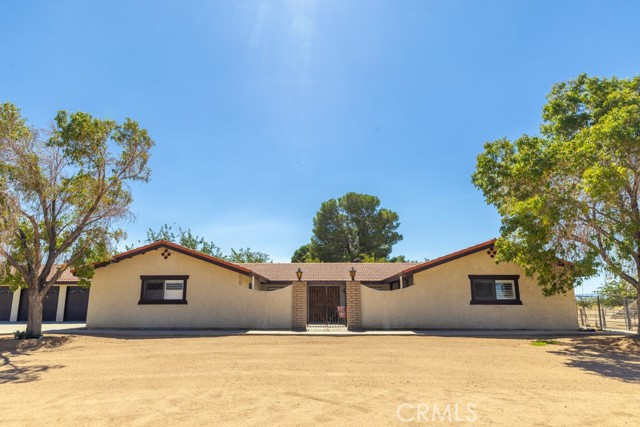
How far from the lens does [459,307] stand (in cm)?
1805

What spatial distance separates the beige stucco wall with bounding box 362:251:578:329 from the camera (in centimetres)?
1783

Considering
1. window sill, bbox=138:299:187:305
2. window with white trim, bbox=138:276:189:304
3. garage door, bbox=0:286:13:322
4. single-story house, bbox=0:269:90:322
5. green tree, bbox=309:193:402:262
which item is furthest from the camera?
green tree, bbox=309:193:402:262

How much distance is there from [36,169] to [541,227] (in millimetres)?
18577

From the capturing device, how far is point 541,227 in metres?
12.6

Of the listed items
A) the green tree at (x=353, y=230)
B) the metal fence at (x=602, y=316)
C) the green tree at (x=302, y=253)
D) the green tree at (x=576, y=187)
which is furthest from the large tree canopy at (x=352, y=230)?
the green tree at (x=576, y=187)

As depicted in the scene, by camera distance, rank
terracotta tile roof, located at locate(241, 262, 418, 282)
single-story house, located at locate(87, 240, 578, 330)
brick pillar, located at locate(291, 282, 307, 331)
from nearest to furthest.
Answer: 1. brick pillar, located at locate(291, 282, 307, 331)
2. single-story house, located at locate(87, 240, 578, 330)
3. terracotta tile roof, located at locate(241, 262, 418, 282)

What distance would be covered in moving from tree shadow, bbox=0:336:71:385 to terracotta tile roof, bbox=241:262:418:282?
11040 millimetres

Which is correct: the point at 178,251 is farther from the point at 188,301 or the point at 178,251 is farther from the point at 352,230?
the point at 352,230

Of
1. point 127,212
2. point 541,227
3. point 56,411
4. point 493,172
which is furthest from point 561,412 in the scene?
point 127,212

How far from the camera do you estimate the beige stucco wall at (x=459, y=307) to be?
58.5ft

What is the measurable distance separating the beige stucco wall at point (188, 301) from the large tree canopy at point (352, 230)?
22941 millimetres

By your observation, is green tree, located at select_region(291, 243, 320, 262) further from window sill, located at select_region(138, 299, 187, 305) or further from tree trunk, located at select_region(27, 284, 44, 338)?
tree trunk, located at select_region(27, 284, 44, 338)

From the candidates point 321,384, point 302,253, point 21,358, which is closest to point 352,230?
point 302,253

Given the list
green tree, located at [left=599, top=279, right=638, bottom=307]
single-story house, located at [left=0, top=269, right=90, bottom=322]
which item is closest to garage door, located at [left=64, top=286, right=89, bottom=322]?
single-story house, located at [left=0, top=269, right=90, bottom=322]
